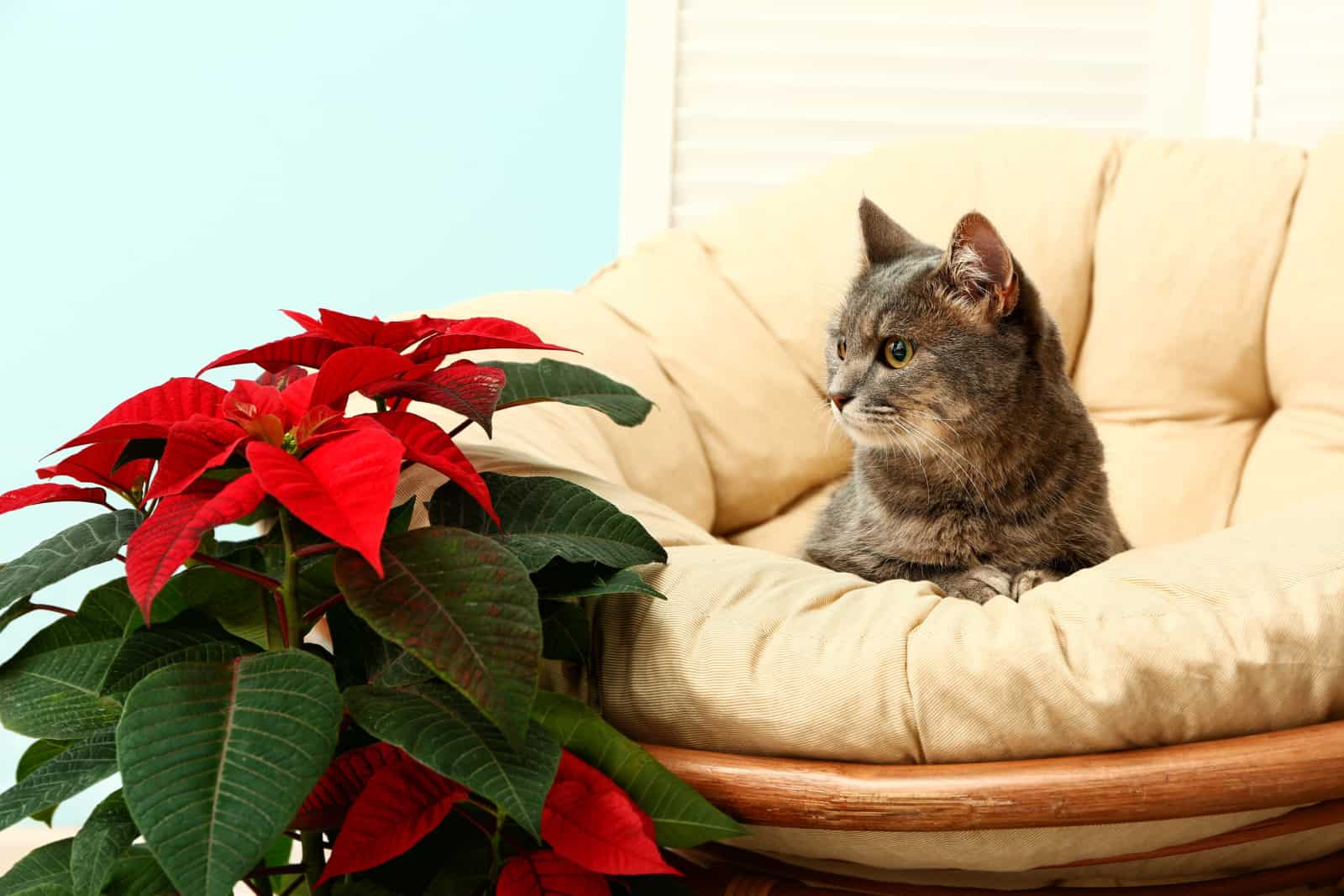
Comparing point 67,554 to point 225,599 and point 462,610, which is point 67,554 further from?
point 462,610

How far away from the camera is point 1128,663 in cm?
77

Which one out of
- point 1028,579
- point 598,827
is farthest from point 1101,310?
point 598,827

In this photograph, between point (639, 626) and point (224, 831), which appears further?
point (639, 626)

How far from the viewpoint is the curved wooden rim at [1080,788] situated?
722mm

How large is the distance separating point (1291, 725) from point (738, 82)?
5.60ft

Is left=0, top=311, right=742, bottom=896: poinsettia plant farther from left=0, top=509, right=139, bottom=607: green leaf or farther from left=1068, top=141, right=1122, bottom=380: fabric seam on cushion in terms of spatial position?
left=1068, top=141, right=1122, bottom=380: fabric seam on cushion

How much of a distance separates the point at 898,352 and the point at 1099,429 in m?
0.71

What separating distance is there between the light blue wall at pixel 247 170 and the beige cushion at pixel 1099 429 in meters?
0.52

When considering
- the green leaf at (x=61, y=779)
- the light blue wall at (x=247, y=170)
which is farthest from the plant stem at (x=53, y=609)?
the light blue wall at (x=247, y=170)

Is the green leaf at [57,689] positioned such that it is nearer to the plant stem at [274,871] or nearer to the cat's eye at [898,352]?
the plant stem at [274,871]

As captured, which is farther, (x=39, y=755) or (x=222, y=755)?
(x=39, y=755)

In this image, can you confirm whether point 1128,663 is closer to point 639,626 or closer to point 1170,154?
point 639,626

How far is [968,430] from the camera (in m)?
1.17

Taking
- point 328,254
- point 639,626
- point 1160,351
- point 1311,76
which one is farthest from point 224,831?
point 1311,76
